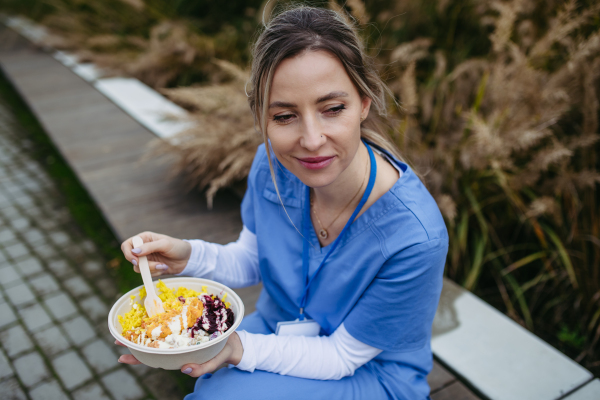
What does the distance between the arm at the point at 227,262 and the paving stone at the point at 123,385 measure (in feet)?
2.57

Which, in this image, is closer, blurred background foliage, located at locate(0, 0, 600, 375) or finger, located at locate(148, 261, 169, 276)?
finger, located at locate(148, 261, 169, 276)

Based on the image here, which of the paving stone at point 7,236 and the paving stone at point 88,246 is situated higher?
the paving stone at point 88,246

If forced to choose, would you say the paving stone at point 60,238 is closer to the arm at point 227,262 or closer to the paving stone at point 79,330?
the paving stone at point 79,330

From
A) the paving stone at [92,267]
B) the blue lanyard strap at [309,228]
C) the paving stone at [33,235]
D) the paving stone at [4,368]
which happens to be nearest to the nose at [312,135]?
the blue lanyard strap at [309,228]

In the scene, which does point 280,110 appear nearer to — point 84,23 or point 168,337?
point 168,337

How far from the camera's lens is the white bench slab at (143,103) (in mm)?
3770

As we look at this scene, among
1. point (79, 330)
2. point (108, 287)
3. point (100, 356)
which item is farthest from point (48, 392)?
point (108, 287)

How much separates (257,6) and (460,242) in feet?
13.8

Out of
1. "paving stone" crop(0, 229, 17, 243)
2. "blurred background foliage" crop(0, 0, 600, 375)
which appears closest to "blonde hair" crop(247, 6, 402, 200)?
"blurred background foliage" crop(0, 0, 600, 375)

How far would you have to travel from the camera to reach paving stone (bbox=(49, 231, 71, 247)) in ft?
10.0

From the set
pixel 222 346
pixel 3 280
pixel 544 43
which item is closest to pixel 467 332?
pixel 222 346

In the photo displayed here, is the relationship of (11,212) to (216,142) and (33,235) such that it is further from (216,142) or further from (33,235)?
(216,142)

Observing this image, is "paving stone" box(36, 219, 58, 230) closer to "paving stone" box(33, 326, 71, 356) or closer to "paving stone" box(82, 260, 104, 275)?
"paving stone" box(82, 260, 104, 275)

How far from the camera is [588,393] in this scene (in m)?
1.70
